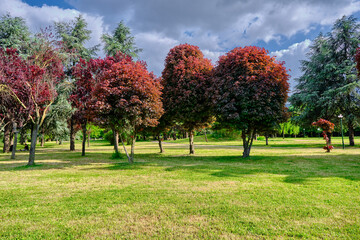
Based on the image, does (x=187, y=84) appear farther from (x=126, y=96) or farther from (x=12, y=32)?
(x=12, y=32)

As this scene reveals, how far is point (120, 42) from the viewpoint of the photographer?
25.7m

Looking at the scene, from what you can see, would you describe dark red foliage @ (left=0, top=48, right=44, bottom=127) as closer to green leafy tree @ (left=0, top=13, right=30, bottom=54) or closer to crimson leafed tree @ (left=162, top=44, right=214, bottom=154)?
crimson leafed tree @ (left=162, top=44, right=214, bottom=154)

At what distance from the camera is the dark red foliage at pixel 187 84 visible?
1384cm

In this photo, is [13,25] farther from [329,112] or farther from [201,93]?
[329,112]

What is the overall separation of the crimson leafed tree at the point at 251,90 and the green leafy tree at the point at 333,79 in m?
14.6

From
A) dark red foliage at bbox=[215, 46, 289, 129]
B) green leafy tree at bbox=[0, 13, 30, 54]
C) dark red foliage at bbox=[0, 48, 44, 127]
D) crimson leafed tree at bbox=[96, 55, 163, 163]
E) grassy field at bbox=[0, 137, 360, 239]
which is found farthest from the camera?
green leafy tree at bbox=[0, 13, 30, 54]

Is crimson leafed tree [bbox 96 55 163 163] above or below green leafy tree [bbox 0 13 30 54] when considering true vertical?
below

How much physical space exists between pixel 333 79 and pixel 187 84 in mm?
21703

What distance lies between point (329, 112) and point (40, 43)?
28338 mm

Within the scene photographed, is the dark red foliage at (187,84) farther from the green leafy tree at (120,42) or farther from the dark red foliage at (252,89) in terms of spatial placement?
the green leafy tree at (120,42)

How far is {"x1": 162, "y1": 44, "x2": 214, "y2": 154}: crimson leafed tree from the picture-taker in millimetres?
13844

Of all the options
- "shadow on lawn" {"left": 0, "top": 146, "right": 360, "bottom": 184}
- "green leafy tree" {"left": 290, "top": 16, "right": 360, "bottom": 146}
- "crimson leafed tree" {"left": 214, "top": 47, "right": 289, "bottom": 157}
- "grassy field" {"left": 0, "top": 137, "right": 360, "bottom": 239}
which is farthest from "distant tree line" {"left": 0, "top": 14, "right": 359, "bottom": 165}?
"green leafy tree" {"left": 290, "top": 16, "right": 360, "bottom": 146}

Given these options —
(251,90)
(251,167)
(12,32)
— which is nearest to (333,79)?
(251,90)

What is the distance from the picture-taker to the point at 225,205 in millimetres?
4484
